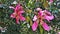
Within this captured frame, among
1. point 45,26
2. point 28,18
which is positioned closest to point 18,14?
point 28,18

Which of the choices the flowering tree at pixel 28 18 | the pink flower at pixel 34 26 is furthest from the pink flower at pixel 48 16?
the pink flower at pixel 34 26

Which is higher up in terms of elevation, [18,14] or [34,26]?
[18,14]

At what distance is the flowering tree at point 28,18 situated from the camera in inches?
89.2

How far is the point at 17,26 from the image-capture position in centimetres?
235

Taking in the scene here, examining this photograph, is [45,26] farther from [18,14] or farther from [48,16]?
[18,14]

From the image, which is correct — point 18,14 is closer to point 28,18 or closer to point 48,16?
point 28,18

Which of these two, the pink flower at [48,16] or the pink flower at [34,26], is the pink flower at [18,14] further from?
the pink flower at [48,16]

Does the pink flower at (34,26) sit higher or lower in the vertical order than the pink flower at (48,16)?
lower

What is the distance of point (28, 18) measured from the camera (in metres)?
2.34

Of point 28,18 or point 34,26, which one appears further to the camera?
point 28,18

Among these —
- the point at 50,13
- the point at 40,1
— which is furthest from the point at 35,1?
the point at 50,13

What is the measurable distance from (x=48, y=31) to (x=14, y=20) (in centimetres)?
38

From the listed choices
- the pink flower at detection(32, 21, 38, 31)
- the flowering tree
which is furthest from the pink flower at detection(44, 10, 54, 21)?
the pink flower at detection(32, 21, 38, 31)

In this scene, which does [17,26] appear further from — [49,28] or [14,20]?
[49,28]
